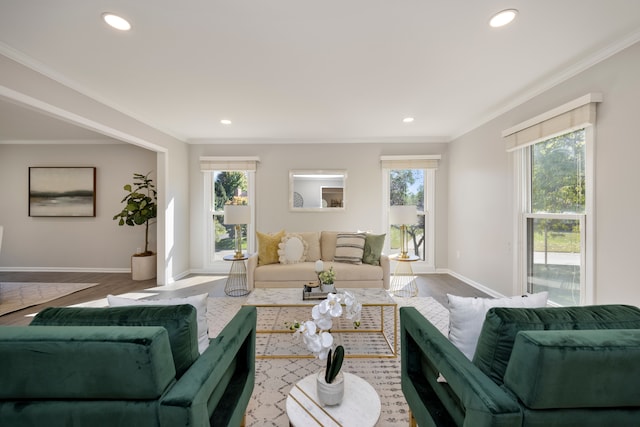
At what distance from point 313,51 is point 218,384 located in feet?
7.73

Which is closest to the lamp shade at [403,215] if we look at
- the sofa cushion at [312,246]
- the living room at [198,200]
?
the living room at [198,200]

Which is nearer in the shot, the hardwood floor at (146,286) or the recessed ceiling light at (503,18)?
the recessed ceiling light at (503,18)

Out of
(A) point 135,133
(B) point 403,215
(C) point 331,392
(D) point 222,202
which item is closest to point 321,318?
(C) point 331,392

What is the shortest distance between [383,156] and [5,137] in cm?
687

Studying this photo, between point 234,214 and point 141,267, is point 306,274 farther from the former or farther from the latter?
point 141,267

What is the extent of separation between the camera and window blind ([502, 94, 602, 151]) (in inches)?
91.0

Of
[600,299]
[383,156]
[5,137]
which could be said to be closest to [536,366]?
[600,299]

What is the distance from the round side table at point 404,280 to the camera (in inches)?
151

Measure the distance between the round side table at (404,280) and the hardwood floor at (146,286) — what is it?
0.40 ft

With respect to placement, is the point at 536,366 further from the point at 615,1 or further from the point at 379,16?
the point at 615,1

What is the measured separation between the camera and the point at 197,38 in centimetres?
205

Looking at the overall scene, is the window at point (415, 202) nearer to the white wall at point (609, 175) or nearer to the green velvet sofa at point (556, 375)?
the white wall at point (609, 175)

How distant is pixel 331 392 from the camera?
1192 mm

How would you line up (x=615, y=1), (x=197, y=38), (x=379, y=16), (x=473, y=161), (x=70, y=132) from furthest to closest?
1. (x=70, y=132)
2. (x=473, y=161)
3. (x=197, y=38)
4. (x=379, y=16)
5. (x=615, y=1)
